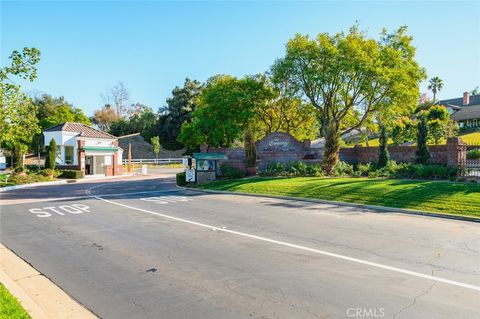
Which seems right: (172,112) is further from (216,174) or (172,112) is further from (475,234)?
(475,234)

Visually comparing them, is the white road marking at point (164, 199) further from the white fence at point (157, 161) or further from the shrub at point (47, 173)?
the white fence at point (157, 161)

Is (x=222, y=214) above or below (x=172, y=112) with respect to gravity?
below

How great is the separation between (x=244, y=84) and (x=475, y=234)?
24045mm

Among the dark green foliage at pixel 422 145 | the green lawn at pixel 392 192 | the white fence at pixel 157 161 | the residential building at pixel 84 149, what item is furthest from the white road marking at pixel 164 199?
the white fence at pixel 157 161

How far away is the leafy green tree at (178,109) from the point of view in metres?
66.9

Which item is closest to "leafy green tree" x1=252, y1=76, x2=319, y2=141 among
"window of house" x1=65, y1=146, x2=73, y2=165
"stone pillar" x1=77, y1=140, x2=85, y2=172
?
"stone pillar" x1=77, y1=140, x2=85, y2=172

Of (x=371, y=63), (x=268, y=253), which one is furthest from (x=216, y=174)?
(x=268, y=253)

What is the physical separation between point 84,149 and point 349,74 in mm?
30963

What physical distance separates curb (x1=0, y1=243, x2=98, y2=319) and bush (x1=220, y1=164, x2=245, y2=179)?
20.7 m

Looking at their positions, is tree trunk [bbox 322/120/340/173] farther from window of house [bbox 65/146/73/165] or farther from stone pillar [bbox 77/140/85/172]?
window of house [bbox 65/146/73/165]

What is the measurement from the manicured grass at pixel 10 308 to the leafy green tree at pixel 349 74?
23.3 metres

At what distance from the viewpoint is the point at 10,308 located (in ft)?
17.7

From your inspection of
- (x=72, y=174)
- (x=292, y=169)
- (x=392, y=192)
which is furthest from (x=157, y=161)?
(x=392, y=192)

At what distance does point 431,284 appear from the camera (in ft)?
21.7
